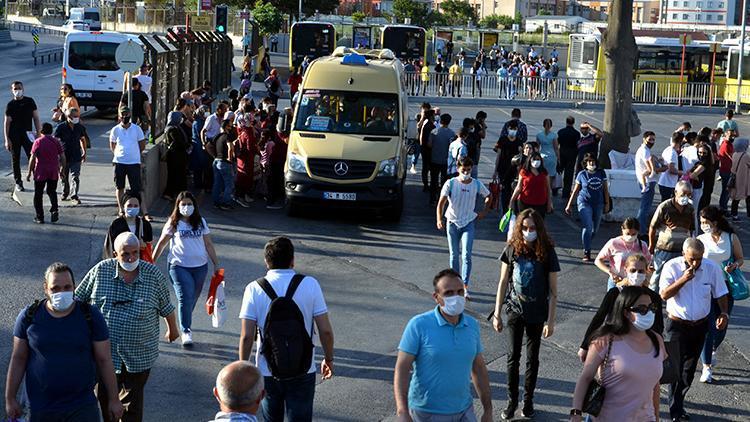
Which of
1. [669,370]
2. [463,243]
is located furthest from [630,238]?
[669,370]

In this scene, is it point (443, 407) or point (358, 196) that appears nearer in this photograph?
point (443, 407)

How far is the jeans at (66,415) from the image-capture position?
6.68 m

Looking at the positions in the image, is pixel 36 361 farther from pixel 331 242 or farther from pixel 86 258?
pixel 331 242

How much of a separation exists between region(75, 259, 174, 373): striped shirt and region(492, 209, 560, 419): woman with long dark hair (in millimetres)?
2758

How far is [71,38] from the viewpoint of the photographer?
3127 cm

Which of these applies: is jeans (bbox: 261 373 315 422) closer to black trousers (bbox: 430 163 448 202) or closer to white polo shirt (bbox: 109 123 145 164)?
white polo shirt (bbox: 109 123 145 164)

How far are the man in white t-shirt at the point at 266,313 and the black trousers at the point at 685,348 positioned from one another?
11.5 ft

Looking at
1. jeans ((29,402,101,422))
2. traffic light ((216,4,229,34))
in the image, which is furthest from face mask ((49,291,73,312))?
traffic light ((216,4,229,34))

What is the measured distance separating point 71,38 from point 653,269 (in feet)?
75.8

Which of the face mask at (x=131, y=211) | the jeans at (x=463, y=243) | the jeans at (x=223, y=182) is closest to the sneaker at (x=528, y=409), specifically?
the face mask at (x=131, y=211)

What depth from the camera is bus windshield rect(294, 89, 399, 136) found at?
18.5 meters

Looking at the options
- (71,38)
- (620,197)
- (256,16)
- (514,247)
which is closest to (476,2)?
(256,16)

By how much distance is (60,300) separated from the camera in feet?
21.7

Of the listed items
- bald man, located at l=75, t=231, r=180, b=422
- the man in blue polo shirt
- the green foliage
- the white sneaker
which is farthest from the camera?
the green foliage
